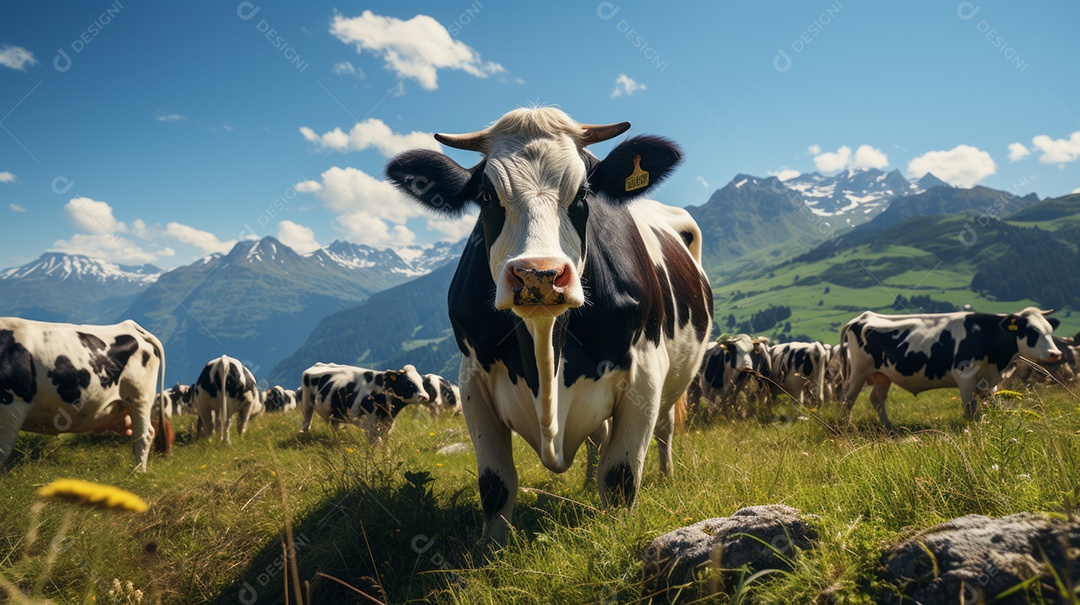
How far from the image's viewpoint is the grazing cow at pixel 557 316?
3852mm

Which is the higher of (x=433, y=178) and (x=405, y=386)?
(x=433, y=178)

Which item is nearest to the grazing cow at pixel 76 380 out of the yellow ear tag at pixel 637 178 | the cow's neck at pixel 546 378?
the cow's neck at pixel 546 378

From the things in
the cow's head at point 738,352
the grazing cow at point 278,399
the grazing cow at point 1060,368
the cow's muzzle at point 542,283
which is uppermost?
the cow's muzzle at point 542,283

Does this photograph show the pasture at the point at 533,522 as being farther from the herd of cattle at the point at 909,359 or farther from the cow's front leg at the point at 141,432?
the herd of cattle at the point at 909,359

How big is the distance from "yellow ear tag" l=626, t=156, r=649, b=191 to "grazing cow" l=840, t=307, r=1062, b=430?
8832 mm

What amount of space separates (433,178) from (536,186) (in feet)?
3.00

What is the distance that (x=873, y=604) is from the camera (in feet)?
7.21

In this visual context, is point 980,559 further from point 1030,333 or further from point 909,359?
point 1030,333

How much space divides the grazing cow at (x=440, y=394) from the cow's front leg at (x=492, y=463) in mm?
16307

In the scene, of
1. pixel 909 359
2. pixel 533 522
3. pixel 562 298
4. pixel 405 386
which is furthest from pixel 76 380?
pixel 909 359

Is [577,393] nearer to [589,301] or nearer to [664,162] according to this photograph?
A: [589,301]

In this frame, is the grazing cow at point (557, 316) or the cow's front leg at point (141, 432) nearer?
the grazing cow at point (557, 316)

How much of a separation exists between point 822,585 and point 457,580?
7.18 ft

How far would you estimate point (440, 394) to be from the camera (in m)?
24.3
